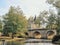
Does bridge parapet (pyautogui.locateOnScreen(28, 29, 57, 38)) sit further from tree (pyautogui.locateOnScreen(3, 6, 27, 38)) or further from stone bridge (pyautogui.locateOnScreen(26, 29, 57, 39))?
tree (pyautogui.locateOnScreen(3, 6, 27, 38))

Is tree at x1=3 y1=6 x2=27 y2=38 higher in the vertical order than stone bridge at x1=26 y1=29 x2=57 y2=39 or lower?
higher

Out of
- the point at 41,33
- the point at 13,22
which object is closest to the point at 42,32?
the point at 41,33

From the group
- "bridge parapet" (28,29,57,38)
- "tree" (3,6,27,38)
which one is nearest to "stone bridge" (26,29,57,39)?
"bridge parapet" (28,29,57,38)

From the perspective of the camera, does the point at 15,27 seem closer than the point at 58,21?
No

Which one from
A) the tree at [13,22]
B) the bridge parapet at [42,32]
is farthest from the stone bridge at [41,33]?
the tree at [13,22]

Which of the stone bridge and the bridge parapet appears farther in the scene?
the bridge parapet

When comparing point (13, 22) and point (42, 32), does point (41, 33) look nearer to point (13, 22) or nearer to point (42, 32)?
point (42, 32)

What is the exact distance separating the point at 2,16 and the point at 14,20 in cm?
646

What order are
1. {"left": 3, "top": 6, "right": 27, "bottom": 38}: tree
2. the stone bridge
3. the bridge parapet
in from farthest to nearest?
the bridge parapet
the stone bridge
{"left": 3, "top": 6, "right": 27, "bottom": 38}: tree

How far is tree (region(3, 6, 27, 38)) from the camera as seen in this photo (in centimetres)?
7612

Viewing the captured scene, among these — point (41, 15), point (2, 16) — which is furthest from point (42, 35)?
point (41, 15)

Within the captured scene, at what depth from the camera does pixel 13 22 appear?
75.6 meters

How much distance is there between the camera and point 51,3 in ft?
162

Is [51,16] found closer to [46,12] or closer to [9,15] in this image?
[46,12]
